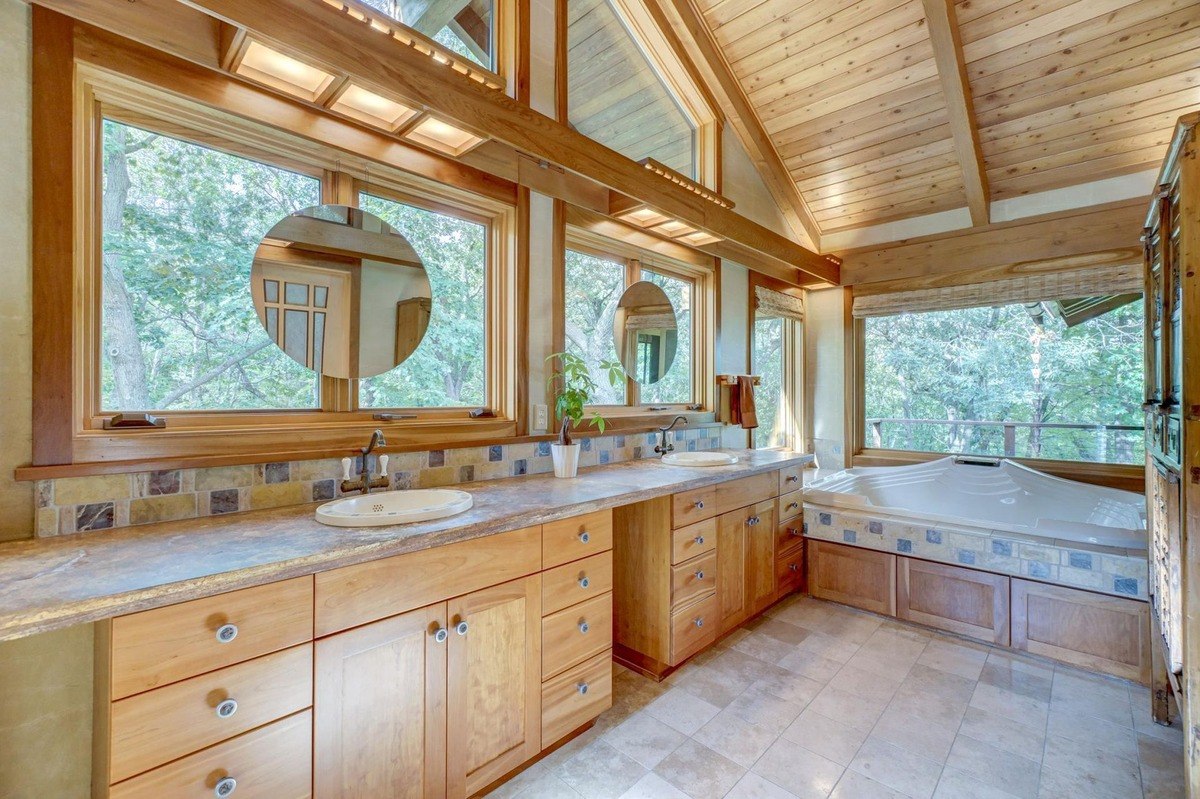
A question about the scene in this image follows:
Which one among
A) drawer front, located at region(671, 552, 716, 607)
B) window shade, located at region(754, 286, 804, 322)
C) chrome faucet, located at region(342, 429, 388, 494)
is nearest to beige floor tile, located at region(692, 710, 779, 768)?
drawer front, located at region(671, 552, 716, 607)

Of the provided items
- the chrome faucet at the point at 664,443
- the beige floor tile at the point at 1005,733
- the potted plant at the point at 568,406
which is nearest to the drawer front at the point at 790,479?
the chrome faucet at the point at 664,443

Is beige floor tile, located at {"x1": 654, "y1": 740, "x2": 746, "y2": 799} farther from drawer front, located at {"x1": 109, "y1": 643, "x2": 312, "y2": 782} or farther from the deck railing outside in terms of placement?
the deck railing outside

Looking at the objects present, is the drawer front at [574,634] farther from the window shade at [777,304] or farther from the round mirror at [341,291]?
the window shade at [777,304]

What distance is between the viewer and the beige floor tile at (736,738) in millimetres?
1833

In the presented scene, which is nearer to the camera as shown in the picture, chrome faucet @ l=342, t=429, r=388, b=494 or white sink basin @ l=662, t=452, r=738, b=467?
chrome faucet @ l=342, t=429, r=388, b=494

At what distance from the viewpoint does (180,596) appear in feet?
3.36

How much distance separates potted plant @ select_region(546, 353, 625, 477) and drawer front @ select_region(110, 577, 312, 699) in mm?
1255

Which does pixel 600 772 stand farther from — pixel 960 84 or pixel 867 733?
pixel 960 84

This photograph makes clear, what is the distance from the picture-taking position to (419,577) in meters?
1.41

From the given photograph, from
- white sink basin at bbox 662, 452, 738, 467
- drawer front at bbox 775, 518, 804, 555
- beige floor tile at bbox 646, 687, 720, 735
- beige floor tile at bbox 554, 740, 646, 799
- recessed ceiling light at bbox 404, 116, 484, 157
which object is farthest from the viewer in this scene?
drawer front at bbox 775, 518, 804, 555

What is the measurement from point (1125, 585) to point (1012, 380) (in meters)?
1.79

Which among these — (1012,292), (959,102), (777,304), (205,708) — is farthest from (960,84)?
(205,708)

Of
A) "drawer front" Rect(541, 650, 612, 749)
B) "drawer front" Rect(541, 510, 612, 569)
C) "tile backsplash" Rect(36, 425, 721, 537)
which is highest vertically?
"tile backsplash" Rect(36, 425, 721, 537)

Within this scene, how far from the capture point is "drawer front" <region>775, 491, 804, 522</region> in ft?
9.94
